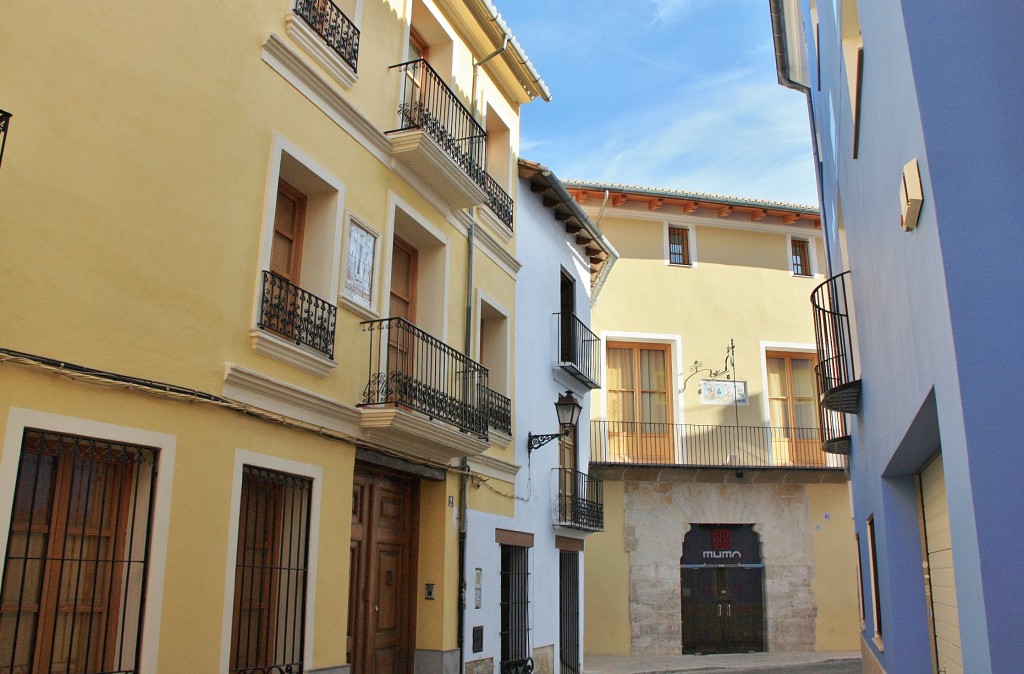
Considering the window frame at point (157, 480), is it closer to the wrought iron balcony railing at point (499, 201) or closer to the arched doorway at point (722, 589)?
the wrought iron balcony railing at point (499, 201)

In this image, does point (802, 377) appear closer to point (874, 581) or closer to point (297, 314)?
point (874, 581)

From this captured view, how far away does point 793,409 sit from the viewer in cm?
2319

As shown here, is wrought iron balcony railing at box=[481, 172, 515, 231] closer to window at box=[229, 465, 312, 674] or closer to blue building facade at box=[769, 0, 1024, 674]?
window at box=[229, 465, 312, 674]

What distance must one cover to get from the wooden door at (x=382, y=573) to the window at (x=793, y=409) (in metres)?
13.9

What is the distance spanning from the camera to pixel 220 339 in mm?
7430

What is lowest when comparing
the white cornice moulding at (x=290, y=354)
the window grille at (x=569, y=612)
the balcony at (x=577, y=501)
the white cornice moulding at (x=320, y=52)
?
the window grille at (x=569, y=612)

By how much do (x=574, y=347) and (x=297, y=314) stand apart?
26.8ft

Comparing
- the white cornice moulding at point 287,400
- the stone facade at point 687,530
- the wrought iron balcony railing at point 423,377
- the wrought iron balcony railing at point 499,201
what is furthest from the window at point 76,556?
the stone facade at point 687,530

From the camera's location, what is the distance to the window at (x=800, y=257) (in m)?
24.2

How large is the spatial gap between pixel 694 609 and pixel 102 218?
17.9m

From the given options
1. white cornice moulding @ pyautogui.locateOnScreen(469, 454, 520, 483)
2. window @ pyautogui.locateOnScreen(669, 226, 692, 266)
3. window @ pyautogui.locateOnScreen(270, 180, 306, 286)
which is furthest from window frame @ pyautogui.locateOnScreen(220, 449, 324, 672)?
window @ pyautogui.locateOnScreen(669, 226, 692, 266)

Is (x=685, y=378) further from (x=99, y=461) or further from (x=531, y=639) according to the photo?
(x=99, y=461)

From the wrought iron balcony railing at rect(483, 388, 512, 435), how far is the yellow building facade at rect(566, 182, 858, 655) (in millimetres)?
8872

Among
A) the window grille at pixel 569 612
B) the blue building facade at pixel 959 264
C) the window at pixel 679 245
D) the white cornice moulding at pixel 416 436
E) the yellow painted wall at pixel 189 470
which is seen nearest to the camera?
the blue building facade at pixel 959 264
